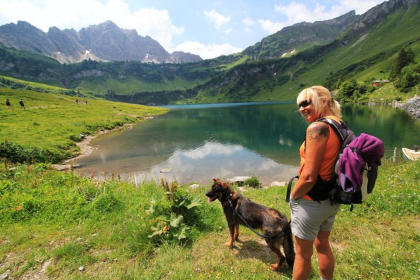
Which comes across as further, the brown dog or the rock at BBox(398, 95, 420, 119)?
the rock at BBox(398, 95, 420, 119)

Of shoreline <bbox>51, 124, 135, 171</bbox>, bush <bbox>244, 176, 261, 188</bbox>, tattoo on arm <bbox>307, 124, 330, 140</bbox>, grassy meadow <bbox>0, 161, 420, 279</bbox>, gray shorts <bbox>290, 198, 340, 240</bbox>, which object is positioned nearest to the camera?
tattoo on arm <bbox>307, 124, 330, 140</bbox>

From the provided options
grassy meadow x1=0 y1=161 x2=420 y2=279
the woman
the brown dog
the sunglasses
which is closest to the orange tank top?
the woman

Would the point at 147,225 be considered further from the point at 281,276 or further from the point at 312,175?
the point at 312,175

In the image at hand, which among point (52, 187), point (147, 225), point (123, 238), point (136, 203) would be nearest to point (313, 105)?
point (147, 225)

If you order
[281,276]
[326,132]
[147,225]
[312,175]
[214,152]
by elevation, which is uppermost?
[326,132]

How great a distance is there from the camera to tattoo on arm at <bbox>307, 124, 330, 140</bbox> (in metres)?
2.99

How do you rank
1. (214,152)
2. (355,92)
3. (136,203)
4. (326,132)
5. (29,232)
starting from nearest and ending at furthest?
(326,132) → (29,232) → (136,203) → (214,152) → (355,92)

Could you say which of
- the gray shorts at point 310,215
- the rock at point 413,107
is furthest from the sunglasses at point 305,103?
the rock at point 413,107

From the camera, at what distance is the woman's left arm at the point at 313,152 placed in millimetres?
3006

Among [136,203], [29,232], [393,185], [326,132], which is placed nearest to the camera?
[326,132]

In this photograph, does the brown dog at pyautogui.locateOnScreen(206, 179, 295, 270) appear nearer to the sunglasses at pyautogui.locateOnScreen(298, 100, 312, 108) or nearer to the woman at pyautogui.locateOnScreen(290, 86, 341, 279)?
the woman at pyautogui.locateOnScreen(290, 86, 341, 279)

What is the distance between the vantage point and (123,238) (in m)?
6.10

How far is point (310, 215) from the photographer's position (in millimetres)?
3367

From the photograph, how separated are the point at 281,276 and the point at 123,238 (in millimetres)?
4767
